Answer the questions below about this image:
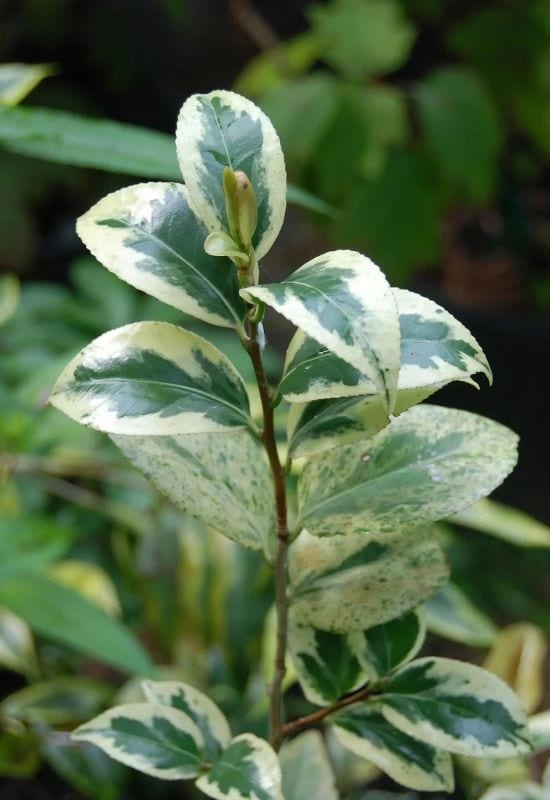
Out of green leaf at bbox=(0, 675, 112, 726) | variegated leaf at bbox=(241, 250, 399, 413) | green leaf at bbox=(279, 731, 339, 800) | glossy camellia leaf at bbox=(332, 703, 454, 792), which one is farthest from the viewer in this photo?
green leaf at bbox=(0, 675, 112, 726)

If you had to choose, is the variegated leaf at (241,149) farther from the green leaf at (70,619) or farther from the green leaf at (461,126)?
the green leaf at (461,126)

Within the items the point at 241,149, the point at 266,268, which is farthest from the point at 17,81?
the point at 241,149

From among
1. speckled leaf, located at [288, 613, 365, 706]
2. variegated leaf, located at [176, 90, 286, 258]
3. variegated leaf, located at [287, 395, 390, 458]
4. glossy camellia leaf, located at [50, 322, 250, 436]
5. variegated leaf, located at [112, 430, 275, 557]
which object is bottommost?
speckled leaf, located at [288, 613, 365, 706]

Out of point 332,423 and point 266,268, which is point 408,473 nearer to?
point 332,423

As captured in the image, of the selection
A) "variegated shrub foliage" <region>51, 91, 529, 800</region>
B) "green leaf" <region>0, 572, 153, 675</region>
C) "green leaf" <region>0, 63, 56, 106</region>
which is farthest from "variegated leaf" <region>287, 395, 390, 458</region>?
→ "green leaf" <region>0, 63, 56, 106</region>

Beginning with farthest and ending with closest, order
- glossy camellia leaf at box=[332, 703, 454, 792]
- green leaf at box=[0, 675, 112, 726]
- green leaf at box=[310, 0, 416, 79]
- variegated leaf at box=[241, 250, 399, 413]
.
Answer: green leaf at box=[310, 0, 416, 79], green leaf at box=[0, 675, 112, 726], glossy camellia leaf at box=[332, 703, 454, 792], variegated leaf at box=[241, 250, 399, 413]

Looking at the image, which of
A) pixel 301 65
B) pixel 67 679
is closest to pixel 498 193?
pixel 301 65

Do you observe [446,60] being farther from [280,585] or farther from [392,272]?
[280,585]

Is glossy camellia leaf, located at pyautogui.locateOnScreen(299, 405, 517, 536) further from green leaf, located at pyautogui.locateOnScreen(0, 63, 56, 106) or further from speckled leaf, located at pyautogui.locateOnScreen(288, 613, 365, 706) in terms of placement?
green leaf, located at pyautogui.locateOnScreen(0, 63, 56, 106)
